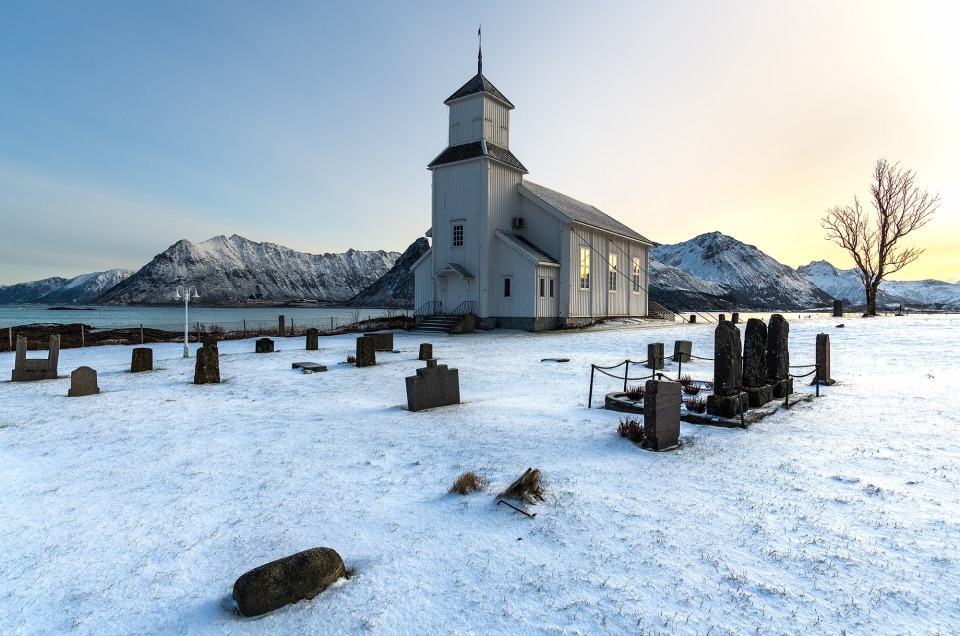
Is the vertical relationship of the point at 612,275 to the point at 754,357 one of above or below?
above

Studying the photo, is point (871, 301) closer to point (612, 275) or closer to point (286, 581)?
point (612, 275)

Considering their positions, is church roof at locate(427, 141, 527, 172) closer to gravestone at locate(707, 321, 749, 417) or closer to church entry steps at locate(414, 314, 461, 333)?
church entry steps at locate(414, 314, 461, 333)

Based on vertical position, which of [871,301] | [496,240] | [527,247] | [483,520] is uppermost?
[496,240]

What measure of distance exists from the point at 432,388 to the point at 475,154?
2321 centimetres

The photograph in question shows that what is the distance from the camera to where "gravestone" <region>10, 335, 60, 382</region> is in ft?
47.9

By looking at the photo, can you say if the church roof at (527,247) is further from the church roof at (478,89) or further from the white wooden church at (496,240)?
the church roof at (478,89)

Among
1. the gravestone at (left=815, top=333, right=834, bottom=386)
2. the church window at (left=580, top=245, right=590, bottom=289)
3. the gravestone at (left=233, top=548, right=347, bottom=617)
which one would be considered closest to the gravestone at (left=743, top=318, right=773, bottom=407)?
the gravestone at (left=815, top=333, right=834, bottom=386)

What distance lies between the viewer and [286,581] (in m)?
3.79

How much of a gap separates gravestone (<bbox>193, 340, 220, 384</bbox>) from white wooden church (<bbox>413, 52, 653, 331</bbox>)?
18.2 meters

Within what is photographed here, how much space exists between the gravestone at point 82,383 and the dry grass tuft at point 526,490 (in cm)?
1221

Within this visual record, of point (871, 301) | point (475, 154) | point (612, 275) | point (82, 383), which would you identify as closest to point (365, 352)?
point (82, 383)

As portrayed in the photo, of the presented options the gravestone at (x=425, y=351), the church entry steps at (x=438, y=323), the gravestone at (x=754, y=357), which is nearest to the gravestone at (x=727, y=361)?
the gravestone at (x=754, y=357)

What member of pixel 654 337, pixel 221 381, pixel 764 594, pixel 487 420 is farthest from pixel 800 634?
pixel 654 337

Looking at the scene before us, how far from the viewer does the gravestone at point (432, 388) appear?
1032cm
